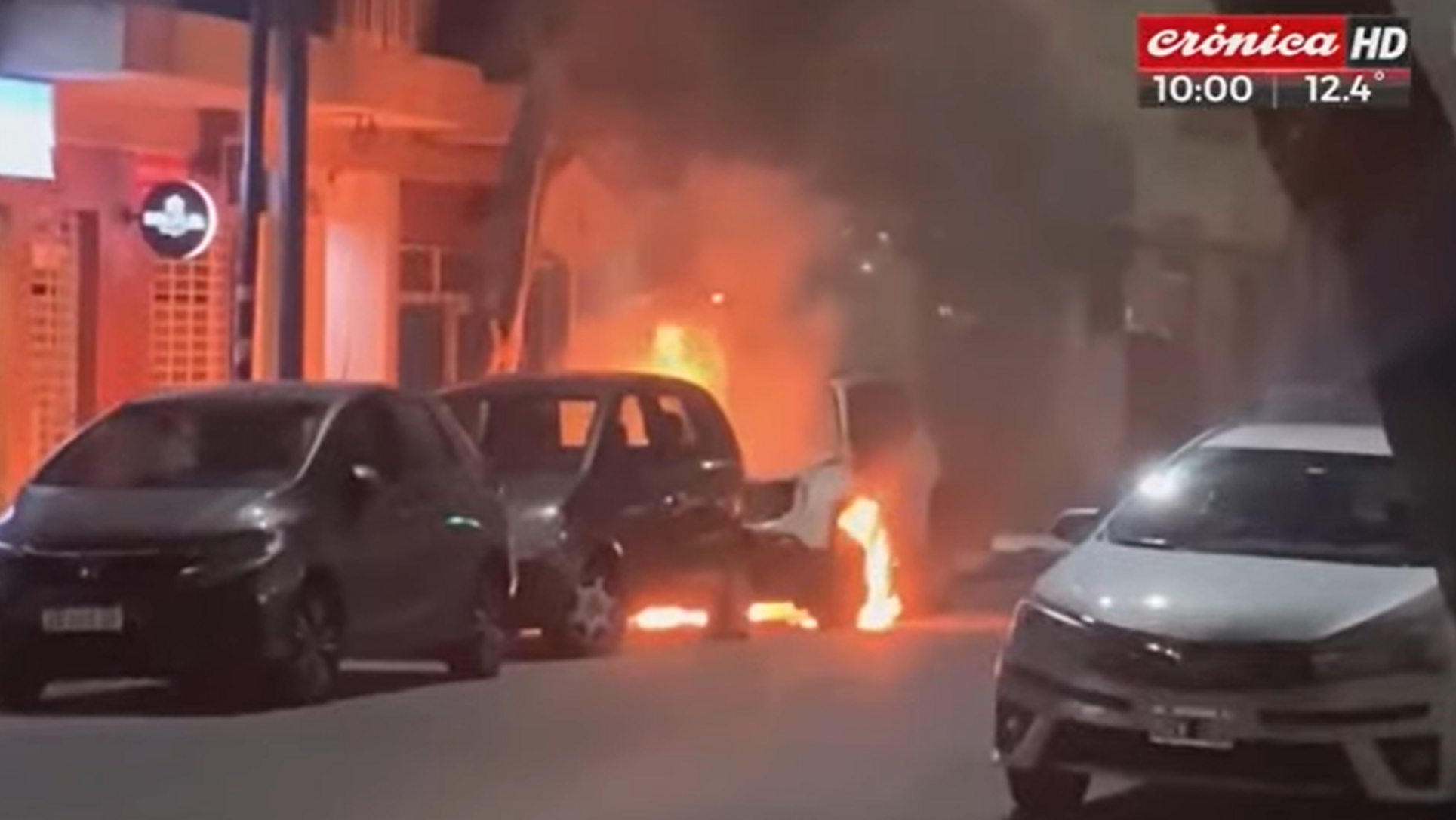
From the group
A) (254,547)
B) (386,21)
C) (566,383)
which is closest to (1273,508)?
(254,547)

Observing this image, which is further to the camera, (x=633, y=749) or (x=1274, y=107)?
(x=633, y=749)

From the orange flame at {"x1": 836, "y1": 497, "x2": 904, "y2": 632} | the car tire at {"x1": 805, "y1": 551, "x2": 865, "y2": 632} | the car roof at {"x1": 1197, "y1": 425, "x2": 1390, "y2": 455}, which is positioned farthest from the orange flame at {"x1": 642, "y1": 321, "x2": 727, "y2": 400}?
the car roof at {"x1": 1197, "y1": 425, "x2": 1390, "y2": 455}

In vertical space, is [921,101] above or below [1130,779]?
above

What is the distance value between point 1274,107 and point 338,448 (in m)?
9.42

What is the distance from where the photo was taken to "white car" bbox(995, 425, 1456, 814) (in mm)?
11289

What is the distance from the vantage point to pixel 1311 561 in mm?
12125

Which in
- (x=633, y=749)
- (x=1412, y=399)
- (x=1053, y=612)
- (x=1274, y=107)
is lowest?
(x=633, y=749)

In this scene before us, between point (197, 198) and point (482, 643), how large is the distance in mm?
8482

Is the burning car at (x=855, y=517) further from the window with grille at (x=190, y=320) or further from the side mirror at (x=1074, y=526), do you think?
the side mirror at (x=1074, y=526)

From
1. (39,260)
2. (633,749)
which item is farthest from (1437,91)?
(39,260)

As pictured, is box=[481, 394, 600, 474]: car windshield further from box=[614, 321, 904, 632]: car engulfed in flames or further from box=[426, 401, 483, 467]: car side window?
box=[426, 401, 483, 467]: car side window

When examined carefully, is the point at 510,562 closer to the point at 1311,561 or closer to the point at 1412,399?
the point at 1311,561

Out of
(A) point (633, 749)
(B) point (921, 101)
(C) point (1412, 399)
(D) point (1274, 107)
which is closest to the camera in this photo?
(C) point (1412, 399)

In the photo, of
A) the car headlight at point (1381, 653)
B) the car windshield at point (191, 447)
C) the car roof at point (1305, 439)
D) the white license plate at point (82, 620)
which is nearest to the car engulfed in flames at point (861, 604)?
the car windshield at point (191, 447)
